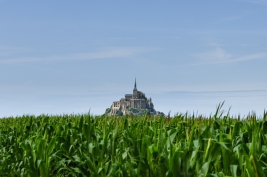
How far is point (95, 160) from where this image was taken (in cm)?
573

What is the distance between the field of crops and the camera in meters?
4.29

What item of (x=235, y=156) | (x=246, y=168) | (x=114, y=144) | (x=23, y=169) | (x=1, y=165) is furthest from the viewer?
(x=1, y=165)

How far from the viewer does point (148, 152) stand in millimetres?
4613

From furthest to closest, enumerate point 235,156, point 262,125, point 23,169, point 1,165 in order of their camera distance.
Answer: point 1,165 < point 23,169 < point 262,125 < point 235,156

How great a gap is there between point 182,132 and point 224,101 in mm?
1172

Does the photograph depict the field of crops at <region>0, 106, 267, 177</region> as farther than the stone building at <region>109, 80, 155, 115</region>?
No

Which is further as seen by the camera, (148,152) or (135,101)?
(135,101)

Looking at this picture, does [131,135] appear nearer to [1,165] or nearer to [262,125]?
[262,125]

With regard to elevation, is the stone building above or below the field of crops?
above

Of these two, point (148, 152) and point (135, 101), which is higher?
point (135, 101)

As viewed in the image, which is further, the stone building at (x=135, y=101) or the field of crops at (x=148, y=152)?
the stone building at (x=135, y=101)

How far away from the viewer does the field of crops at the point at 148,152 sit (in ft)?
14.1

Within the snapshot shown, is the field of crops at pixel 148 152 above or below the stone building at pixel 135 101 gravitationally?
below

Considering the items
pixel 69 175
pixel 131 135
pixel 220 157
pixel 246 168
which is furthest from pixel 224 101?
pixel 246 168
